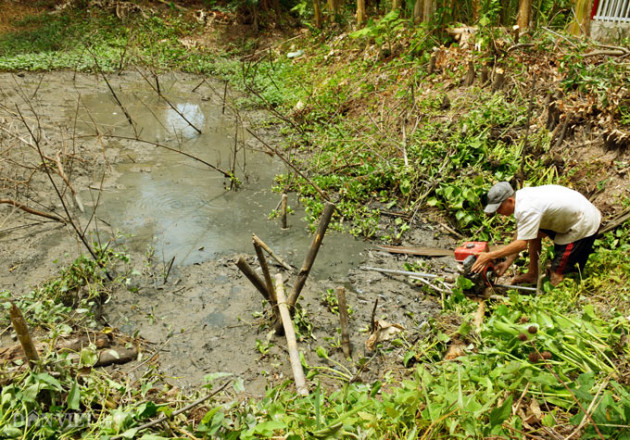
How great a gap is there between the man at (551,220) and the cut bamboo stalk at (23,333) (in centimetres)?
356

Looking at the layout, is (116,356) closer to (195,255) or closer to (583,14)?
(195,255)

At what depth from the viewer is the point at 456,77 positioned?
778cm

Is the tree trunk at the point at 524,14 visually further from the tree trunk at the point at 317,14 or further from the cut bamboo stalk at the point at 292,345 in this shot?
the tree trunk at the point at 317,14

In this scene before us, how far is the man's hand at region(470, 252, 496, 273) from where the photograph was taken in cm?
413

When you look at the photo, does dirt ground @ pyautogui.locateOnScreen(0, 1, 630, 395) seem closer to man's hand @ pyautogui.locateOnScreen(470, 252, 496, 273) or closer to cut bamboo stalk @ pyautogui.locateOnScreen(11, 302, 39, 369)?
man's hand @ pyautogui.locateOnScreen(470, 252, 496, 273)

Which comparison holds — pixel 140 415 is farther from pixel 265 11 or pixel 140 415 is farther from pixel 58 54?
pixel 265 11

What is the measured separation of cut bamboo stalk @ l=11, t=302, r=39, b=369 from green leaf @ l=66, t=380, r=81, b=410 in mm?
286

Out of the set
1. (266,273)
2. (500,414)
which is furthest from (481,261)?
(266,273)

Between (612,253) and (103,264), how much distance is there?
5.09m

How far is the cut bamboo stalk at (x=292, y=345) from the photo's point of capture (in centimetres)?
317

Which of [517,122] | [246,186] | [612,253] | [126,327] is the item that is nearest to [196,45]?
[246,186]

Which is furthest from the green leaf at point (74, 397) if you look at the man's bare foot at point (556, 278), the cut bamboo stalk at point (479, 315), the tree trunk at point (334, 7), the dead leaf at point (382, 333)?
the tree trunk at point (334, 7)

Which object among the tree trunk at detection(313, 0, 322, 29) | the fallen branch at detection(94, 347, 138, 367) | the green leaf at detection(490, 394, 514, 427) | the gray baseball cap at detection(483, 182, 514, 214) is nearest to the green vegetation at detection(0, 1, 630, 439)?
the green leaf at detection(490, 394, 514, 427)

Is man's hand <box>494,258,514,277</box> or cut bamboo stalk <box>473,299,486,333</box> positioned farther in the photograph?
man's hand <box>494,258,514,277</box>
